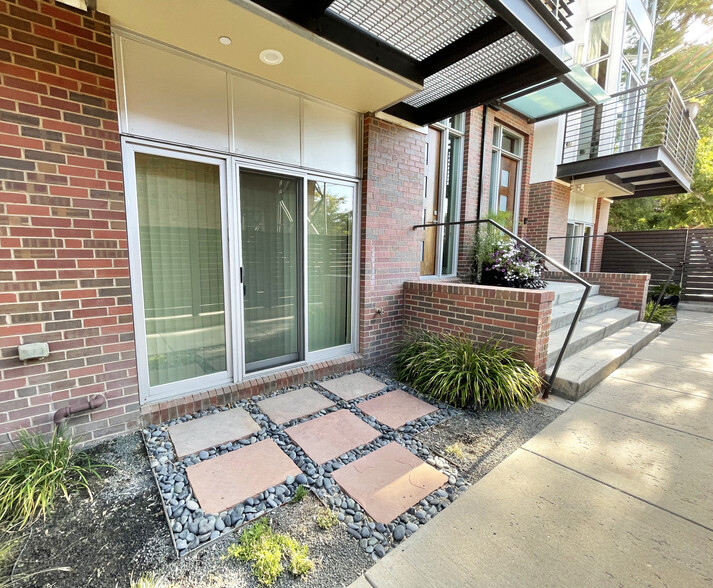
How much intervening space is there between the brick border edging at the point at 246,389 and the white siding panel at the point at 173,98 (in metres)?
2.05

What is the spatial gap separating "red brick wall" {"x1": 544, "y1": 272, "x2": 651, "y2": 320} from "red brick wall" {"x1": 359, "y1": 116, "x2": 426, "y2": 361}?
15.0ft

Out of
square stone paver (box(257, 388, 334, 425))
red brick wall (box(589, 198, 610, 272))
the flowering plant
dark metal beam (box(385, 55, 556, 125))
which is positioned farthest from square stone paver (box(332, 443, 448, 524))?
red brick wall (box(589, 198, 610, 272))

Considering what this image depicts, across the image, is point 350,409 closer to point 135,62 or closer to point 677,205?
point 135,62

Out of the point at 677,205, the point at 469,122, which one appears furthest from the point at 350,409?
the point at 677,205

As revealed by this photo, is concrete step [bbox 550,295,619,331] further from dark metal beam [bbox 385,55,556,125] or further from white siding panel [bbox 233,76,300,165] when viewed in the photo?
white siding panel [bbox 233,76,300,165]

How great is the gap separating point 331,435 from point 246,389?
99 cm

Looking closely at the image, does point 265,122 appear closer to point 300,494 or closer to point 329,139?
point 329,139

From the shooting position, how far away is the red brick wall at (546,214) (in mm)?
6922

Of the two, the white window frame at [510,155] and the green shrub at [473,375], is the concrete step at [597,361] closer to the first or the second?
the green shrub at [473,375]

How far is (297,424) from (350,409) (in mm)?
505

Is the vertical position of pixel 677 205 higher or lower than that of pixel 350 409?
higher

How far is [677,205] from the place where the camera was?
1156 cm

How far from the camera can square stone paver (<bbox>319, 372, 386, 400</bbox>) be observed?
10.2ft

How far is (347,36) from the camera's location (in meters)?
2.41
